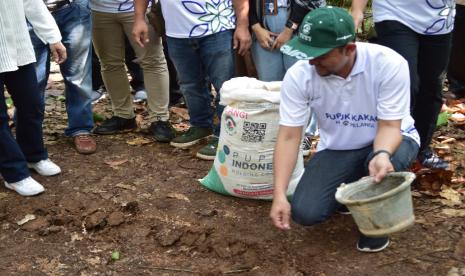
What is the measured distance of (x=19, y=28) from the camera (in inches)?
134

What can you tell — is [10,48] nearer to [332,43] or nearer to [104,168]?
[104,168]

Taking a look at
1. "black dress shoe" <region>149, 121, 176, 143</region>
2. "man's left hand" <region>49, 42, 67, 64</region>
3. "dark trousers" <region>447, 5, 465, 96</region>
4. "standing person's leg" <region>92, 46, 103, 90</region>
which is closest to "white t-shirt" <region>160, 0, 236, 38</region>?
"man's left hand" <region>49, 42, 67, 64</region>

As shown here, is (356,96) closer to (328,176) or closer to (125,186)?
(328,176)

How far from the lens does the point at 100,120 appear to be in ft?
17.1

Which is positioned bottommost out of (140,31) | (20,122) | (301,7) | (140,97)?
(140,97)

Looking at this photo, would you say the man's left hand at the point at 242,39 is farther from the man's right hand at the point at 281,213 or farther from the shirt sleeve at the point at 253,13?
the man's right hand at the point at 281,213

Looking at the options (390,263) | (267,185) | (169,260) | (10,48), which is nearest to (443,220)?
(390,263)

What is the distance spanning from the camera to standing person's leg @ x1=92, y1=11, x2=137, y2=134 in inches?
171

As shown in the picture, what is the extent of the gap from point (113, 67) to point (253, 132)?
160 centimetres

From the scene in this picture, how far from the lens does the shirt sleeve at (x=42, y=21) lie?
3.59 metres

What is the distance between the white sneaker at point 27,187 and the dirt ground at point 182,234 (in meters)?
0.05

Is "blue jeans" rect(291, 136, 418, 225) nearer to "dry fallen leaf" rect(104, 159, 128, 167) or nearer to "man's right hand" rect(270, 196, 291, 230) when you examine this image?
"man's right hand" rect(270, 196, 291, 230)

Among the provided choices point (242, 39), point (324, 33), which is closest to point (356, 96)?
point (324, 33)

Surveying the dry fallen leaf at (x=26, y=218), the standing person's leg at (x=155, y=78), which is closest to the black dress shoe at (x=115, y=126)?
the standing person's leg at (x=155, y=78)
